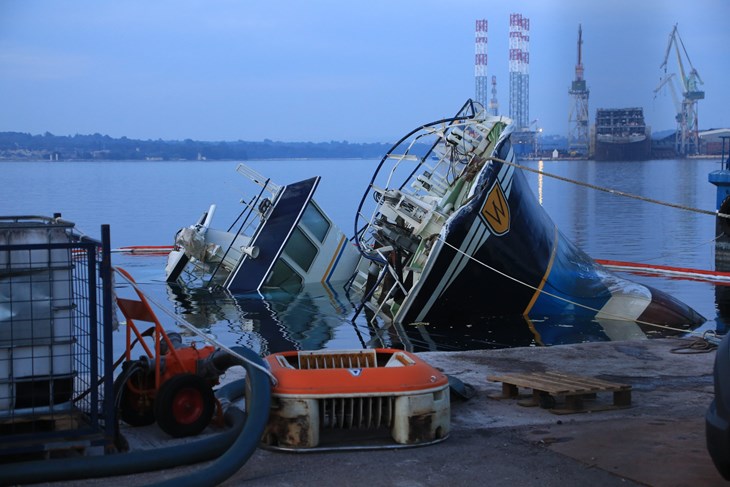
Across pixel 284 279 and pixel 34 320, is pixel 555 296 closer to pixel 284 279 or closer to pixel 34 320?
pixel 284 279

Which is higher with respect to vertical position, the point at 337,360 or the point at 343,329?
the point at 337,360

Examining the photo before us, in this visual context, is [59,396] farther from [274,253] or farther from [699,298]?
[699,298]

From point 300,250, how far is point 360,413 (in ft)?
52.2

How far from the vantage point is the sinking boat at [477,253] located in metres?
17.9

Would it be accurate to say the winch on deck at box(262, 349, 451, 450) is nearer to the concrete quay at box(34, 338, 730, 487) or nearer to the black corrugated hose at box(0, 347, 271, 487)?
the concrete quay at box(34, 338, 730, 487)

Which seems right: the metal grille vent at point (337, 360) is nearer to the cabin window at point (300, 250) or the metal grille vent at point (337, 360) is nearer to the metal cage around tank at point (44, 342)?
the metal cage around tank at point (44, 342)

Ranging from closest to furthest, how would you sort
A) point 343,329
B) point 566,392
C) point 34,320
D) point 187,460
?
point 34,320 < point 187,460 < point 566,392 < point 343,329

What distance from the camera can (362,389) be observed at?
287 inches

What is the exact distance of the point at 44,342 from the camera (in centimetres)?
661

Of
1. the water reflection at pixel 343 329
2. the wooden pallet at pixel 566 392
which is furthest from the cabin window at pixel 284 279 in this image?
the wooden pallet at pixel 566 392

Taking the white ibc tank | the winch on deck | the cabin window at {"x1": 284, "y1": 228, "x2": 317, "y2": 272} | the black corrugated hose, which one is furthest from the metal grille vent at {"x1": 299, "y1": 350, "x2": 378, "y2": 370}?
the cabin window at {"x1": 284, "y1": 228, "x2": 317, "y2": 272}

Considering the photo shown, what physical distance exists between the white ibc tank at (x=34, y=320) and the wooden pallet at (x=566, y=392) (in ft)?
12.7

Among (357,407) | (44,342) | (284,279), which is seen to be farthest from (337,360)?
(284,279)

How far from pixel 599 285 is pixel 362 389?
14.1 meters
